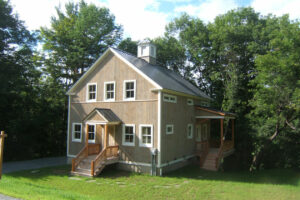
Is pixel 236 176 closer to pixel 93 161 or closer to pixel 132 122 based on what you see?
pixel 132 122

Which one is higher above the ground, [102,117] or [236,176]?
[102,117]

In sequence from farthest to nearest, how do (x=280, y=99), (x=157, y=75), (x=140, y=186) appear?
(x=280, y=99), (x=157, y=75), (x=140, y=186)

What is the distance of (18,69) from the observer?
20078 millimetres

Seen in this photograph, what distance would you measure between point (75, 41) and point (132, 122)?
15.6m

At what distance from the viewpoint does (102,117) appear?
45.8ft

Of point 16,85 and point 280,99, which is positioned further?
point 16,85

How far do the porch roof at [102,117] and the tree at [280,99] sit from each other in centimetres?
1093

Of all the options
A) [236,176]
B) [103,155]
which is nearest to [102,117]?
[103,155]

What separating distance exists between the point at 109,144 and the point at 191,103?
268 inches

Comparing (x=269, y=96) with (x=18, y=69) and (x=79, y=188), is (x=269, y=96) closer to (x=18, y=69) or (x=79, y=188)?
(x=79, y=188)

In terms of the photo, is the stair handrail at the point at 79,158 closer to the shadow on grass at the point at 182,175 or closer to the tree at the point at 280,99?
the shadow on grass at the point at 182,175

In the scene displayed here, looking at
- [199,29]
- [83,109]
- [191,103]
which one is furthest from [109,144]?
[199,29]

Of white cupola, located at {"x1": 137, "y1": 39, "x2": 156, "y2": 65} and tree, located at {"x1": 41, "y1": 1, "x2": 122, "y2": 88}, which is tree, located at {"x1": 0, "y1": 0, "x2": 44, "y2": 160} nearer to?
tree, located at {"x1": 41, "y1": 1, "x2": 122, "y2": 88}

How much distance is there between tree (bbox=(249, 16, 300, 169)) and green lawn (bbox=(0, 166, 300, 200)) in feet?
22.7
